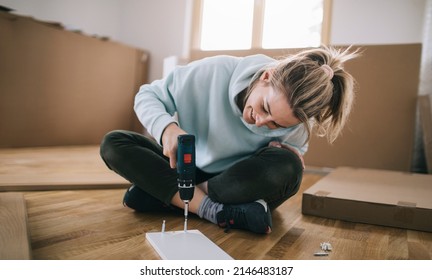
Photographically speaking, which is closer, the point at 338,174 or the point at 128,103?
the point at 128,103

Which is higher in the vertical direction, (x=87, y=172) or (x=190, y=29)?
(x=190, y=29)

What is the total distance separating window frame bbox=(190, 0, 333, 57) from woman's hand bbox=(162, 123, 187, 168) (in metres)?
0.42

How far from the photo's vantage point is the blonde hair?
2.72ft

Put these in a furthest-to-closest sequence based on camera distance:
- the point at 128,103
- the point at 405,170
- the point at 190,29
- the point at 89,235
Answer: the point at 405,170
the point at 128,103
the point at 190,29
the point at 89,235

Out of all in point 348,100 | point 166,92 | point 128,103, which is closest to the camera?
point 348,100

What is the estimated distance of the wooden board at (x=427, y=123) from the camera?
194 centimetres

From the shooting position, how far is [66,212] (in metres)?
0.98

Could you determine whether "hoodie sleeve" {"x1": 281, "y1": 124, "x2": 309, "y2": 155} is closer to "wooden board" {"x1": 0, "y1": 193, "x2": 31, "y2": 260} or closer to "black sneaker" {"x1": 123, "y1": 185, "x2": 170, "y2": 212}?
"black sneaker" {"x1": 123, "y1": 185, "x2": 170, "y2": 212}

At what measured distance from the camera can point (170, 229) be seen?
2.96 ft

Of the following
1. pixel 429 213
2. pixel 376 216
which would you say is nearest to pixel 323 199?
pixel 376 216

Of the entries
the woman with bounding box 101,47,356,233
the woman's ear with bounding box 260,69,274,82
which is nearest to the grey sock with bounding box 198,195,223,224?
the woman with bounding box 101,47,356,233

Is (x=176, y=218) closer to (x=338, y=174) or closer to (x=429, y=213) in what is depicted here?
(x=429, y=213)

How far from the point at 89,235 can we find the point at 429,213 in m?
0.88

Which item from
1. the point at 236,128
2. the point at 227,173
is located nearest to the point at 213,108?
the point at 236,128
